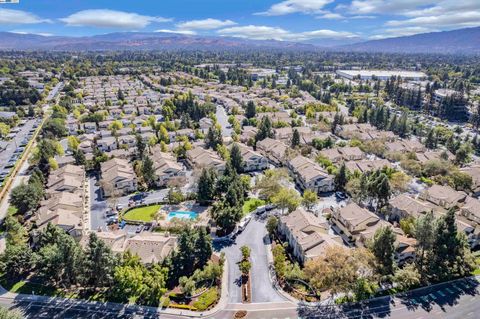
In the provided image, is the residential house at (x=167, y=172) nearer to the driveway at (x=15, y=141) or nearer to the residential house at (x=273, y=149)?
the residential house at (x=273, y=149)

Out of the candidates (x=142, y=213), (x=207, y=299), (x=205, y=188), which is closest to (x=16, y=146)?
(x=142, y=213)

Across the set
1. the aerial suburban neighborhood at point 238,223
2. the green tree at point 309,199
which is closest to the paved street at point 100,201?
the aerial suburban neighborhood at point 238,223

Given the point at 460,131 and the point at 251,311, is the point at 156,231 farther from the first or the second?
the point at 460,131

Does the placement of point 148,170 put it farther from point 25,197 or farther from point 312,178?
point 312,178

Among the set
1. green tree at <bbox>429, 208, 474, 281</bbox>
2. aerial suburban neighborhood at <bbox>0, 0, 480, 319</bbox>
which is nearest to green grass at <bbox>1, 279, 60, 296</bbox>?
aerial suburban neighborhood at <bbox>0, 0, 480, 319</bbox>

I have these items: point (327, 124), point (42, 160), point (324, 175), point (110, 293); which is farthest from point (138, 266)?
point (327, 124)

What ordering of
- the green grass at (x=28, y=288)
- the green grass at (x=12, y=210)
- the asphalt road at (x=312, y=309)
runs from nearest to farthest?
1. the asphalt road at (x=312, y=309)
2. the green grass at (x=28, y=288)
3. the green grass at (x=12, y=210)
